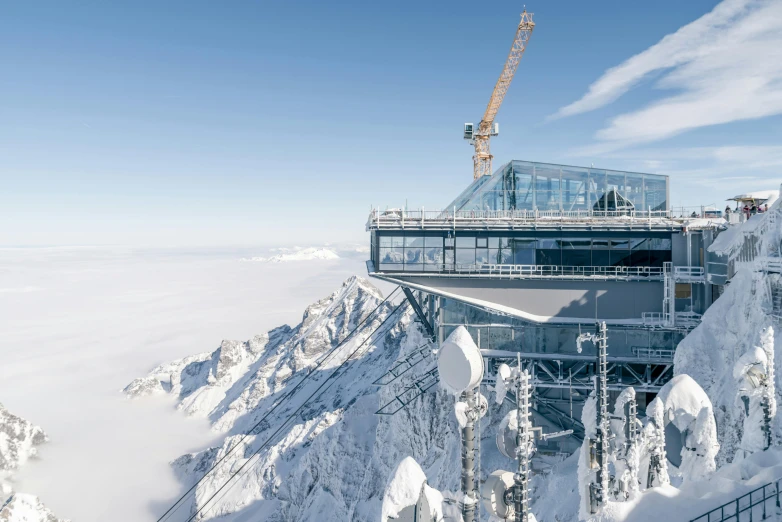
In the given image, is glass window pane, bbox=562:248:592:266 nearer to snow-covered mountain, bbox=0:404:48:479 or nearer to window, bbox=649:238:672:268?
window, bbox=649:238:672:268

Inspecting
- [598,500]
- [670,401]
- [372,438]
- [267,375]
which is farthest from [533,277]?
[267,375]

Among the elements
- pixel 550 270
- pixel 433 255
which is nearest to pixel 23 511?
pixel 433 255

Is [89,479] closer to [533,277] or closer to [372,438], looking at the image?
[372,438]

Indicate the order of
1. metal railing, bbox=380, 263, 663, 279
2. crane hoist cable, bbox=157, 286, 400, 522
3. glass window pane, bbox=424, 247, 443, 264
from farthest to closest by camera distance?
crane hoist cable, bbox=157, 286, 400, 522
glass window pane, bbox=424, 247, 443, 264
metal railing, bbox=380, 263, 663, 279

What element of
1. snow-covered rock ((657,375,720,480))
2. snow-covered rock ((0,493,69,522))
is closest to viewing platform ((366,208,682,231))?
snow-covered rock ((657,375,720,480))

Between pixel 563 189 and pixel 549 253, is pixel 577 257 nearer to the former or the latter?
pixel 549 253
